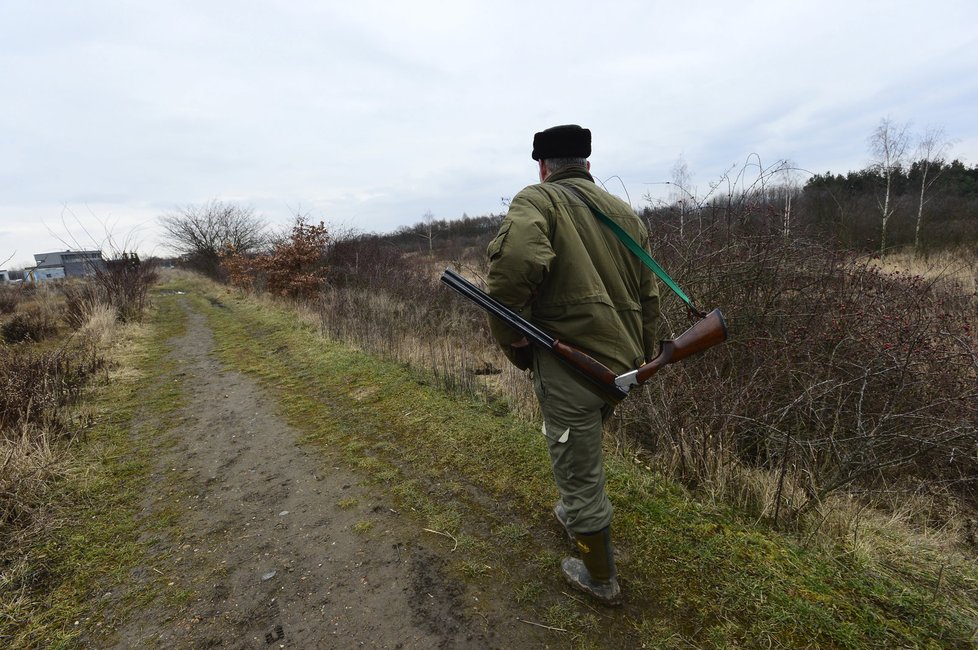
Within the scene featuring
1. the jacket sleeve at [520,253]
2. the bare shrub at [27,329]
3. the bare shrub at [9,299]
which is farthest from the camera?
the bare shrub at [9,299]

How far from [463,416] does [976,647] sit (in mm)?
3358

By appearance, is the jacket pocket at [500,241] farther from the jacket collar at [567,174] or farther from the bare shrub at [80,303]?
the bare shrub at [80,303]

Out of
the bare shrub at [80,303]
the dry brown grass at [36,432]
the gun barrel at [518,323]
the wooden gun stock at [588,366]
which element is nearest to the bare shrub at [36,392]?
the dry brown grass at [36,432]

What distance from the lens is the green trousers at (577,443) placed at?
6.34 feet

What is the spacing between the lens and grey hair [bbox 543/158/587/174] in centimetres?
206

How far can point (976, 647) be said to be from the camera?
63.3 inches

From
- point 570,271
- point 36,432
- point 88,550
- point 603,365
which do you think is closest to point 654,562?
point 603,365

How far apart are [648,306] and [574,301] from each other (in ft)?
1.94

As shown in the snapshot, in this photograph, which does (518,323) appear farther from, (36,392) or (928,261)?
(928,261)

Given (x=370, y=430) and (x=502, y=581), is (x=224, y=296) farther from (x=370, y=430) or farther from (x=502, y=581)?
(x=502, y=581)

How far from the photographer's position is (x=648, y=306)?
2252 millimetres

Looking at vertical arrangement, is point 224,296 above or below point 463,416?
above

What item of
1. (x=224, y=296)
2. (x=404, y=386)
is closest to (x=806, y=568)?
(x=404, y=386)

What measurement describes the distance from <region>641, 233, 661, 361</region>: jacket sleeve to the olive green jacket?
0.07m
